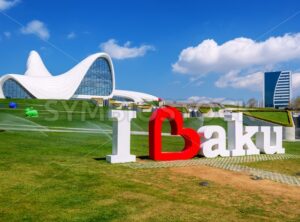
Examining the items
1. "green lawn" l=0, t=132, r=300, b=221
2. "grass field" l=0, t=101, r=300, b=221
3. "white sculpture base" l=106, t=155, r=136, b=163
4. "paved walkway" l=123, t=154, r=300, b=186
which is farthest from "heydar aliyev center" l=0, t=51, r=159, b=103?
"green lawn" l=0, t=132, r=300, b=221

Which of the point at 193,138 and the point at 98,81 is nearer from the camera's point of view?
the point at 193,138

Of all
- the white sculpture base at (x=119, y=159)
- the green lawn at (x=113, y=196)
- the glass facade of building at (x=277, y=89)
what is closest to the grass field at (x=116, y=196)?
the green lawn at (x=113, y=196)

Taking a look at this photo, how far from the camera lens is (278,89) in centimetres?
19012

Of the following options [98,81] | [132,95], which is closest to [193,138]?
[98,81]

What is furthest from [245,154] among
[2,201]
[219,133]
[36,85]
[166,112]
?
[36,85]

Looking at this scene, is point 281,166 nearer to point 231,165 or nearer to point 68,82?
point 231,165

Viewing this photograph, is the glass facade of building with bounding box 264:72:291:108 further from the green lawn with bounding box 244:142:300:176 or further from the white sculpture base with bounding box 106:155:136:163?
the white sculpture base with bounding box 106:155:136:163

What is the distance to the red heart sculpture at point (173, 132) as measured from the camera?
10477 mm

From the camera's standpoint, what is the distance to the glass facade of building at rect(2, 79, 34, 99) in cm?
6567

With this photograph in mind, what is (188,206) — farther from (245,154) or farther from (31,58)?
(31,58)

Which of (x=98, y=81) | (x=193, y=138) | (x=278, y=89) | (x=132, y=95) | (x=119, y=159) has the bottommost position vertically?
(x=119, y=159)

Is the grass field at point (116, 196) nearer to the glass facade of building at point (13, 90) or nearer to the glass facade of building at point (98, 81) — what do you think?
the glass facade of building at point (13, 90)

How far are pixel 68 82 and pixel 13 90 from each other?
454 inches

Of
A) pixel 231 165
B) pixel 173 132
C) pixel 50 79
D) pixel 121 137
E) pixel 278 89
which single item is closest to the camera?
pixel 231 165
